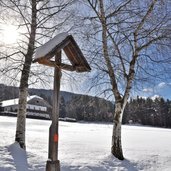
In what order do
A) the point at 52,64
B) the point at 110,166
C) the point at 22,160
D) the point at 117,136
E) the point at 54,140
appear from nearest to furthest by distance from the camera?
1. the point at 54,140
2. the point at 52,64
3. the point at 22,160
4. the point at 110,166
5. the point at 117,136

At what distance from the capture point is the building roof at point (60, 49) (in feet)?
18.9

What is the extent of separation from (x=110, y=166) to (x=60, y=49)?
4725 mm

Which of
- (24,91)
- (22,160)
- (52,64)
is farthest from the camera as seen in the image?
(24,91)

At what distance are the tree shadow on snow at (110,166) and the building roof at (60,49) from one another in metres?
3.12

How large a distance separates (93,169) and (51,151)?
2937 mm

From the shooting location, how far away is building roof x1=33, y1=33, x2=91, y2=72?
5.77m

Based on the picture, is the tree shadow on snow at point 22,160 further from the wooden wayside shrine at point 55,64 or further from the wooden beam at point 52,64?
the wooden beam at point 52,64

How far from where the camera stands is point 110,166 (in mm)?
9047

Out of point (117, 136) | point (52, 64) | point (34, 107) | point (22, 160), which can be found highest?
point (34, 107)

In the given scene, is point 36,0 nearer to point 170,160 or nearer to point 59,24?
point 59,24

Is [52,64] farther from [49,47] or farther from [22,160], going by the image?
[22,160]

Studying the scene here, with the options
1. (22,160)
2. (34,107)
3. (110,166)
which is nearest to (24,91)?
(22,160)

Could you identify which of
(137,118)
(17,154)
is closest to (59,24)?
(17,154)

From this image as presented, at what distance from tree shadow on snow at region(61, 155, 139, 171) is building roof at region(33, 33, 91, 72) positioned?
3116 mm
